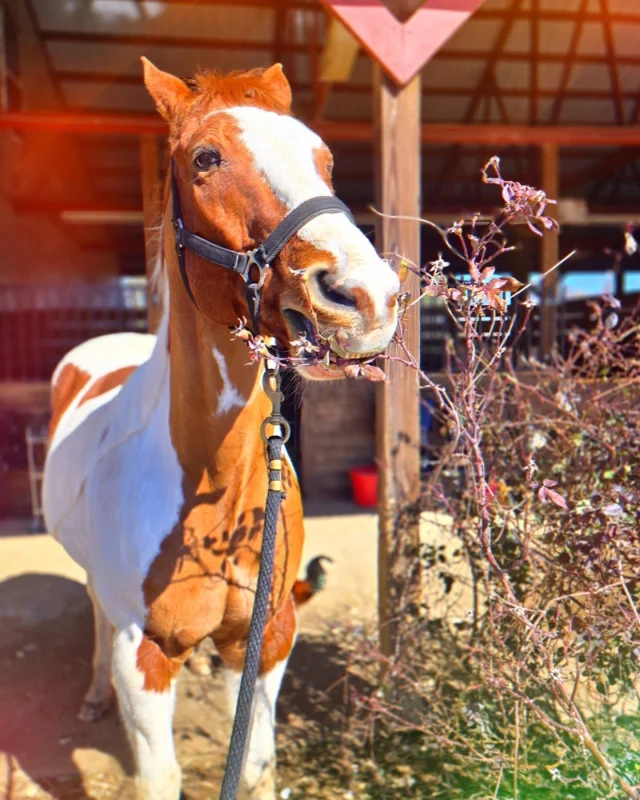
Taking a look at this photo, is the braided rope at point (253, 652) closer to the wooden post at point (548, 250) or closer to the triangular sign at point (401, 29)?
the triangular sign at point (401, 29)

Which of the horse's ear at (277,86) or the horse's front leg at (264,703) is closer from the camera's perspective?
the horse's ear at (277,86)

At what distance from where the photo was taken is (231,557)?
1.60m

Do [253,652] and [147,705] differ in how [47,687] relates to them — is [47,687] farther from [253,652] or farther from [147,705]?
[253,652]

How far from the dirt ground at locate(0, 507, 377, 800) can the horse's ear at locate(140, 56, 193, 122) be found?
206 centimetres

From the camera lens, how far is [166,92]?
4.75ft

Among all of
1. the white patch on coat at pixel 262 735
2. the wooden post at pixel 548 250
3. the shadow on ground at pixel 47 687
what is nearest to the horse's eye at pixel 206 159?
the white patch on coat at pixel 262 735

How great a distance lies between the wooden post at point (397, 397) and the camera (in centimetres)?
240

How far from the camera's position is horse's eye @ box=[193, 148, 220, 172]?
1.30 metres

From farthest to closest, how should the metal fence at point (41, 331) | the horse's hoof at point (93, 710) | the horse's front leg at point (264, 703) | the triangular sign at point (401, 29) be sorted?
the metal fence at point (41, 331), the horse's hoof at point (93, 710), the triangular sign at point (401, 29), the horse's front leg at point (264, 703)

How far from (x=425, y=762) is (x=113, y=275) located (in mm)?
13116

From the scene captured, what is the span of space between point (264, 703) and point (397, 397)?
119 cm

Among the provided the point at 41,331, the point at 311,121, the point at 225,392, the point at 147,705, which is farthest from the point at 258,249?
the point at 41,331

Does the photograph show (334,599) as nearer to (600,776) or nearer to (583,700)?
(583,700)

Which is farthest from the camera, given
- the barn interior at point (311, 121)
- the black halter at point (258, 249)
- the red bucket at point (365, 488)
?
the barn interior at point (311, 121)
